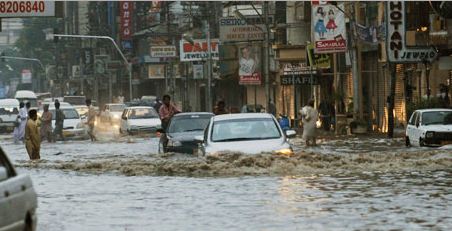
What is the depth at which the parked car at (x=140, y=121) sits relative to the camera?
4947 centimetres

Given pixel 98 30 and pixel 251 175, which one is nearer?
pixel 251 175

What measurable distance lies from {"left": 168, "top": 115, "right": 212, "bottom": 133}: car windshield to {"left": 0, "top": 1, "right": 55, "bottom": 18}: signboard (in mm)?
7439

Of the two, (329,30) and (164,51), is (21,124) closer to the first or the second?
(329,30)

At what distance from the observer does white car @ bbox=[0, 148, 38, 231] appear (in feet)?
33.3

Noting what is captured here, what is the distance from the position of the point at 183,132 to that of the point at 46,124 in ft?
54.3

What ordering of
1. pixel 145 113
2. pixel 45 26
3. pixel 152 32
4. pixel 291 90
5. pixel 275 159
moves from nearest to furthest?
pixel 275 159 → pixel 145 113 → pixel 291 90 → pixel 152 32 → pixel 45 26

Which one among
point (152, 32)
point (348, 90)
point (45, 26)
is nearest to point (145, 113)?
point (348, 90)

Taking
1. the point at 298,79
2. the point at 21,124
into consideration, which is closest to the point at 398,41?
the point at 21,124

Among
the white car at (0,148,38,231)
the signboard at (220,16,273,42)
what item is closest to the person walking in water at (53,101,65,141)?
the signboard at (220,16,273,42)

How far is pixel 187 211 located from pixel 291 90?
2092 inches

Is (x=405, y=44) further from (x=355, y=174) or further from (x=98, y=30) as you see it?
(x=98, y=30)

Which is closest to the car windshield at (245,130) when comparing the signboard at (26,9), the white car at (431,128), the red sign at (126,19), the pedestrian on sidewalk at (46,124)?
the white car at (431,128)

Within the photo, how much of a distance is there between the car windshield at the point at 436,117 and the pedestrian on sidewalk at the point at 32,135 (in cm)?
1119

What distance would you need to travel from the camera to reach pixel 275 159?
21.8 m
